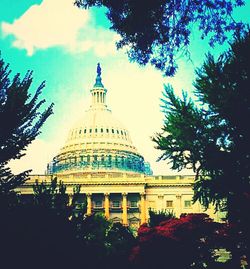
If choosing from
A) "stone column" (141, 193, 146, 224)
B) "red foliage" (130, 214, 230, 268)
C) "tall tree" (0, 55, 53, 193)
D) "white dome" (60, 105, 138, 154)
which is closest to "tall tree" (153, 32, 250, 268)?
"red foliage" (130, 214, 230, 268)

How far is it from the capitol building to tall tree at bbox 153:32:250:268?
78.9 ft

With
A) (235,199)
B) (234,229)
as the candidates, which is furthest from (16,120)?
(235,199)

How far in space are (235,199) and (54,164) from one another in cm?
8659

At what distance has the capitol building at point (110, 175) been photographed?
7394 centimetres

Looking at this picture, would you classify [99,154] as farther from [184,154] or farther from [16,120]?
[16,120]

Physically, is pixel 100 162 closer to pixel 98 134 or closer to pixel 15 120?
pixel 98 134

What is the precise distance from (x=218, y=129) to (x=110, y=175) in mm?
64676

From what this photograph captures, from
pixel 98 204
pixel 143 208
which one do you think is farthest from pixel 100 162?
A: pixel 143 208

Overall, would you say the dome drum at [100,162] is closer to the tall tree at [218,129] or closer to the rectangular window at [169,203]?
the rectangular window at [169,203]

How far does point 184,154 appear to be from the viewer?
2130cm

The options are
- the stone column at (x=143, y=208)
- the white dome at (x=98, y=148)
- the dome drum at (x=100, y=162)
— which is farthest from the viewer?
the white dome at (x=98, y=148)

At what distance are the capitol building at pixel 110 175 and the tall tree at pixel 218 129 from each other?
24063 mm

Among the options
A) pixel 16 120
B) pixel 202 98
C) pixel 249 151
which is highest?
pixel 202 98

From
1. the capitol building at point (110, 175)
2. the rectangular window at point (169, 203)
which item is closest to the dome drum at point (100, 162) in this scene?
the capitol building at point (110, 175)
